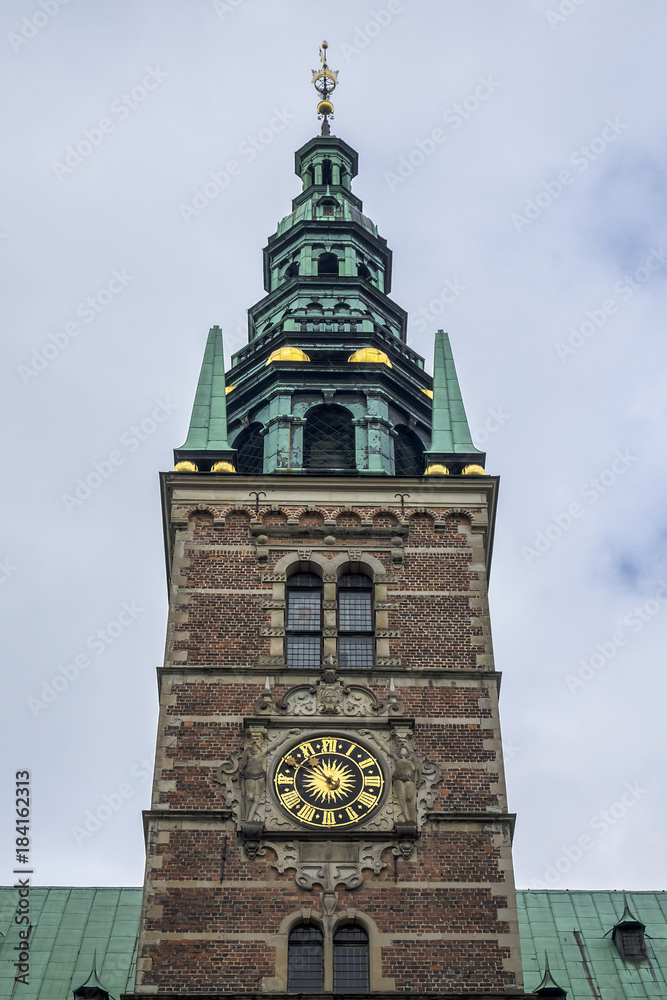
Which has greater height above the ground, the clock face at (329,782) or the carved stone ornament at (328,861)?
the clock face at (329,782)

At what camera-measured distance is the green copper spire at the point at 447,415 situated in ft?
110

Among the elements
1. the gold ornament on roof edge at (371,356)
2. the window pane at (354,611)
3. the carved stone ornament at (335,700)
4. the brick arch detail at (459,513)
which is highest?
the gold ornament on roof edge at (371,356)

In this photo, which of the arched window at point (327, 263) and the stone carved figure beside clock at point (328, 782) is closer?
the stone carved figure beside clock at point (328, 782)

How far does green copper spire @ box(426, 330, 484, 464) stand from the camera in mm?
33438

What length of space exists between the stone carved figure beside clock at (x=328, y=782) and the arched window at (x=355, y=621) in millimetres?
854

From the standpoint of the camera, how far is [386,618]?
97.9ft

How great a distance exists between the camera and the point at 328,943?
25344 mm

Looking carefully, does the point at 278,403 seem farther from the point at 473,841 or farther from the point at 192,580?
the point at 473,841

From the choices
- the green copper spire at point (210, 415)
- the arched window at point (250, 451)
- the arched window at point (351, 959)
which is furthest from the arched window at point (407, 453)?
the arched window at point (351, 959)

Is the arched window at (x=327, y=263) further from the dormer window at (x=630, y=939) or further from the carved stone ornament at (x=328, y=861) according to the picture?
the carved stone ornament at (x=328, y=861)

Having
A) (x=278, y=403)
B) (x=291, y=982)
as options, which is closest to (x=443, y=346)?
(x=278, y=403)

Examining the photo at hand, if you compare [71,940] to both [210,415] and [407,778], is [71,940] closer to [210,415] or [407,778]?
[407,778]

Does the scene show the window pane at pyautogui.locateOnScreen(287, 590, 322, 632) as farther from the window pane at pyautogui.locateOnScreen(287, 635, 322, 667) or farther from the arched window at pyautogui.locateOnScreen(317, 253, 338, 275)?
the arched window at pyautogui.locateOnScreen(317, 253, 338, 275)

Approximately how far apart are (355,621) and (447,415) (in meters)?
6.24
